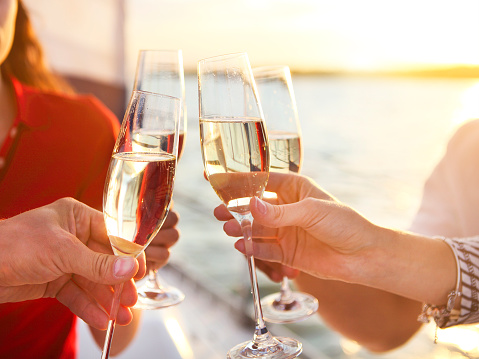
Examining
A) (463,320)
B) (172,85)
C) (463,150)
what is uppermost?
(172,85)

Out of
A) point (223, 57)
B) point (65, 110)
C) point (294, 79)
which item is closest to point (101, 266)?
point (223, 57)

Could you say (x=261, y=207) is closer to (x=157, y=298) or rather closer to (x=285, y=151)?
(x=285, y=151)

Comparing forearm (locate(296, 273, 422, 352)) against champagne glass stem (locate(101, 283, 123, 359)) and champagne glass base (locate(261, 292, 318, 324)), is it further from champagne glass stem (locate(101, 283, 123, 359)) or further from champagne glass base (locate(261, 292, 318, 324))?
champagne glass stem (locate(101, 283, 123, 359))

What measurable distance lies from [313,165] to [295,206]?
1124cm

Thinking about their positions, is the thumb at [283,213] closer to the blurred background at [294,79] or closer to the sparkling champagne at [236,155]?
the sparkling champagne at [236,155]

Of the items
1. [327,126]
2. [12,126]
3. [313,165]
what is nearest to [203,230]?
[313,165]

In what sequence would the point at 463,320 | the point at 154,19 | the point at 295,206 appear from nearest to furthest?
1. the point at 295,206
2. the point at 463,320
3. the point at 154,19

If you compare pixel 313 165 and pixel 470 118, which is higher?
pixel 470 118

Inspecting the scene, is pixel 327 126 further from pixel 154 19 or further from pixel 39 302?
pixel 39 302

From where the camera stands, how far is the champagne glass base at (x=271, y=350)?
3.41ft

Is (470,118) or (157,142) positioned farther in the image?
(470,118)

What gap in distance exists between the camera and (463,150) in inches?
72.2

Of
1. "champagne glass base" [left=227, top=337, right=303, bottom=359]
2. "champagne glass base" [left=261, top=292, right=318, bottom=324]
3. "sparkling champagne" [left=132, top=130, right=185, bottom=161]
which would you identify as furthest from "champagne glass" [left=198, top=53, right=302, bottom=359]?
"champagne glass base" [left=261, top=292, right=318, bottom=324]

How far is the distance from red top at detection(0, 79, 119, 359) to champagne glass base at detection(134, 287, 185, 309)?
33 cm
